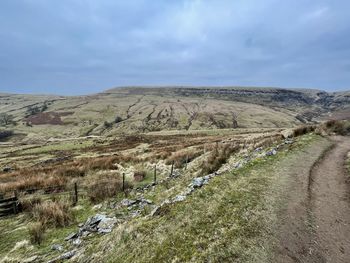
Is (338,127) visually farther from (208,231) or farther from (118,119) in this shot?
(118,119)

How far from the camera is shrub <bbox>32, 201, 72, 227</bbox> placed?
12.6 metres

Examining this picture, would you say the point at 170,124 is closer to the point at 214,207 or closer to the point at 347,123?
the point at 347,123

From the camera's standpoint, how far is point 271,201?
925 centimetres

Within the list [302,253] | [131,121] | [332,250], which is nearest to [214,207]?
[302,253]

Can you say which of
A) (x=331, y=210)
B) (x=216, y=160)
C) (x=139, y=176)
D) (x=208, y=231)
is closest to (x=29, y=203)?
(x=139, y=176)

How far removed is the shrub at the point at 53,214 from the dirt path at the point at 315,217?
10.2 meters

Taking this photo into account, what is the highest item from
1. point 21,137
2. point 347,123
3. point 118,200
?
point 347,123

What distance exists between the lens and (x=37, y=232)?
11.4 metres

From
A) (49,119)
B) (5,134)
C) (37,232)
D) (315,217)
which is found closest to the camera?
(315,217)

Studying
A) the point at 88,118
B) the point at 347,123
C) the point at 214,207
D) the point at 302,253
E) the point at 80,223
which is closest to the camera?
the point at 302,253

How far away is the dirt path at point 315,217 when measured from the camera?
6645 millimetres

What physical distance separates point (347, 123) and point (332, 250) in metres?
23.4

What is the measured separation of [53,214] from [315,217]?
1178 cm

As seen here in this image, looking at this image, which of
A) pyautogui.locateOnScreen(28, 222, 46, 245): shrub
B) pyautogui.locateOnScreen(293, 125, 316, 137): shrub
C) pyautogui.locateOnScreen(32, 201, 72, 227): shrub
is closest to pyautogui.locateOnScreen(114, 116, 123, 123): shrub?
pyautogui.locateOnScreen(293, 125, 316, 137): shrub
